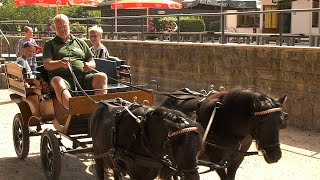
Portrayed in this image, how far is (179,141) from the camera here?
159 inches

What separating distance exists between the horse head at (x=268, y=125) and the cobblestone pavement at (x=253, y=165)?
2450 millimetres

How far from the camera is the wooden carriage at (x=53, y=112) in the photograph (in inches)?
259

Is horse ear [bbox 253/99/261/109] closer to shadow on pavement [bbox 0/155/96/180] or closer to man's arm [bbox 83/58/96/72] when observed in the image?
man's arm [bbox 83/58/96/72]

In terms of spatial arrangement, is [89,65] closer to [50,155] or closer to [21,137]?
[50,155]

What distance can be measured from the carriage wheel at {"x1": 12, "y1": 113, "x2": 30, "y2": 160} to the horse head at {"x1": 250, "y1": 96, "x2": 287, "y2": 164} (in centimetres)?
412

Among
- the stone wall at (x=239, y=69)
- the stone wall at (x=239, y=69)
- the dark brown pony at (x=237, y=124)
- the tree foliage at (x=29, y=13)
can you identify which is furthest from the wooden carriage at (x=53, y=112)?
the tree foliage at (x=29, y=13)

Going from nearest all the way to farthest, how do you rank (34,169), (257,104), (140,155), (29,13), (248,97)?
(140,155), (257,104), (248,97), (34,169), (29,13)

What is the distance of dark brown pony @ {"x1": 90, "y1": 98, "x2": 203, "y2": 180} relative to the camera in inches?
158

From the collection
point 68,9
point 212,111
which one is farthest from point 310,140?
point 68,9

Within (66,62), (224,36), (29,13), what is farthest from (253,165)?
(29,13)

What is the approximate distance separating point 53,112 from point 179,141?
145 inches

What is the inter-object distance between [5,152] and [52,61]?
2.64m

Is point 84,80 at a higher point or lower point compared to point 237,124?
higher

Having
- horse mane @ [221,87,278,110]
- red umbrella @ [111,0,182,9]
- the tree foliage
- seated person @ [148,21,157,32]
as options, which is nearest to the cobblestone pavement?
horse mane @ [221,87,278,110]
